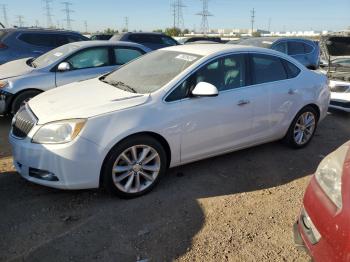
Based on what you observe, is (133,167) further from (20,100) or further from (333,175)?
(20,100)

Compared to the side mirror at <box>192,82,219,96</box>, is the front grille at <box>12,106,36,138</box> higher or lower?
lower

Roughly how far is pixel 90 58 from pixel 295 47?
7015mm

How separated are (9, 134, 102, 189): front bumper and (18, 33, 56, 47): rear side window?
265 inches

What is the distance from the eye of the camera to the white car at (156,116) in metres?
3.32

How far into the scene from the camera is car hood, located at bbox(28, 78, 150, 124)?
11.2 feet

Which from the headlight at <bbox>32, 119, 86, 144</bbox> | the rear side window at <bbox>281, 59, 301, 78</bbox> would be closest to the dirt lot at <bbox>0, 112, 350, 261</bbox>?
the headlight at <bbox>32, 119, 86, 144</bbox>

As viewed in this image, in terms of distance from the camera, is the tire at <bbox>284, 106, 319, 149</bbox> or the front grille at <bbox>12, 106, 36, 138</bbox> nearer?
the front grille at <bbox>12, 106, 36, 138</bbox>

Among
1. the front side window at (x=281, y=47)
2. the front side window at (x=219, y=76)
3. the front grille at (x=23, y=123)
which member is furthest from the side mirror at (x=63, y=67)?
the front side window at (x=281, y=47)

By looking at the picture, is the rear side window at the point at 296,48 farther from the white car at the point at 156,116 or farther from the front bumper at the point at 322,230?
the front bumper at the point at 322,230

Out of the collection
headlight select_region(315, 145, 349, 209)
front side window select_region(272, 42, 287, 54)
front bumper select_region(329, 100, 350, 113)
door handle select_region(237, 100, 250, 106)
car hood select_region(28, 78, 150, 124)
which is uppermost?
front side window select_region(272, 42, 287, 54)

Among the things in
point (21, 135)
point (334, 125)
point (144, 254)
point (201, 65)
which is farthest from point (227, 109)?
point (334, 125)

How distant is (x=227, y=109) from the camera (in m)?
4.13

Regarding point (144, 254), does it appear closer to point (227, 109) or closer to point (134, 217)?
point (134, 217)

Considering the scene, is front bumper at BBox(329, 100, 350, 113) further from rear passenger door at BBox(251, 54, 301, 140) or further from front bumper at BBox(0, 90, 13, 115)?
front bumper at BBox(0, 90, 13, 115)
